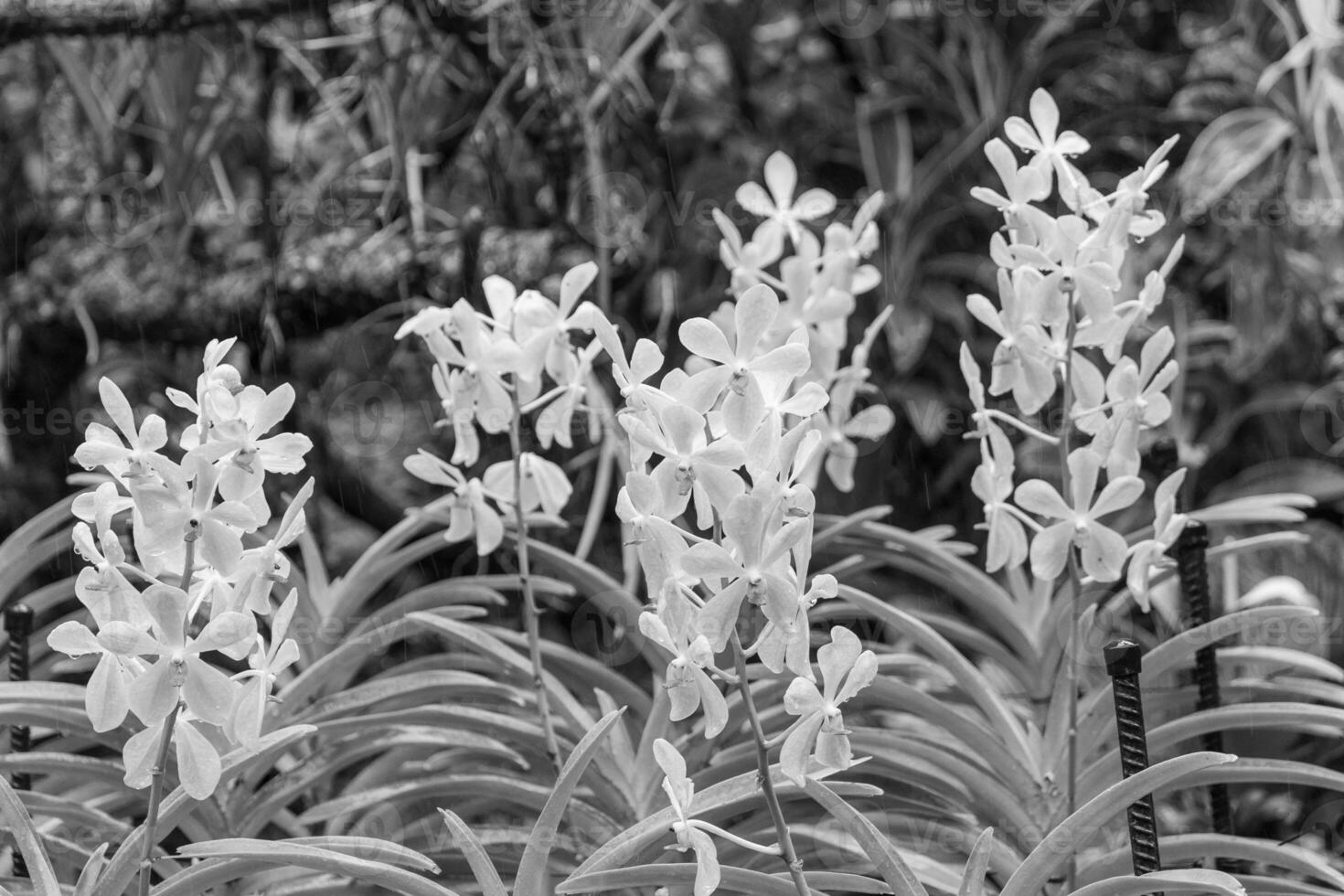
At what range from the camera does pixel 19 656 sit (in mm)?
1302

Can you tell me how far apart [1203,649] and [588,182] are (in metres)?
1.30

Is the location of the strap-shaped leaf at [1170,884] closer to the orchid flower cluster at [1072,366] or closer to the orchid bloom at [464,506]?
the orchid flower cluster at [1072,366]

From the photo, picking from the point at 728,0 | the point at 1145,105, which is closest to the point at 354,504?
the point at 728,0

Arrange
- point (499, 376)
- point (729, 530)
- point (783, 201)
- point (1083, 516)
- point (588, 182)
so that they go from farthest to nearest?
point (588, 182)
point (783, 201)
point (499, 376)
point (1083, 516)
point (729, 530)

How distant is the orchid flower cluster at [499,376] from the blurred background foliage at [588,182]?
2.71ft

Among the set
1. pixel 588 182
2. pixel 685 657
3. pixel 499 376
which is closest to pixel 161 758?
pixel 685 657

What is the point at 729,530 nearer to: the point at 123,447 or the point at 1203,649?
the point at 123,447

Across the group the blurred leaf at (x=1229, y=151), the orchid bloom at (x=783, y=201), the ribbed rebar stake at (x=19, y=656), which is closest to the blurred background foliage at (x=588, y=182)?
the blurred leaf at (x=1229, y=151)

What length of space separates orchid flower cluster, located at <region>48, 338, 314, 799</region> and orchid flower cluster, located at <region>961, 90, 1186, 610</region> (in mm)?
612

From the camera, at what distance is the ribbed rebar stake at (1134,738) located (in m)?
1.00

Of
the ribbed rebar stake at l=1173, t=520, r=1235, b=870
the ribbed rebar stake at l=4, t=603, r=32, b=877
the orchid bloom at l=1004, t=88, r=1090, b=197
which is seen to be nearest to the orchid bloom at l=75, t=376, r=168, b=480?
the ribbed rebar stake at l=4, t=603, r=32, b=877

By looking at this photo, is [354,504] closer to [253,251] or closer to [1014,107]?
[253,251]

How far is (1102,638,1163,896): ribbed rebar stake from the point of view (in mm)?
996

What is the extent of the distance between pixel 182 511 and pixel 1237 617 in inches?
37.3
